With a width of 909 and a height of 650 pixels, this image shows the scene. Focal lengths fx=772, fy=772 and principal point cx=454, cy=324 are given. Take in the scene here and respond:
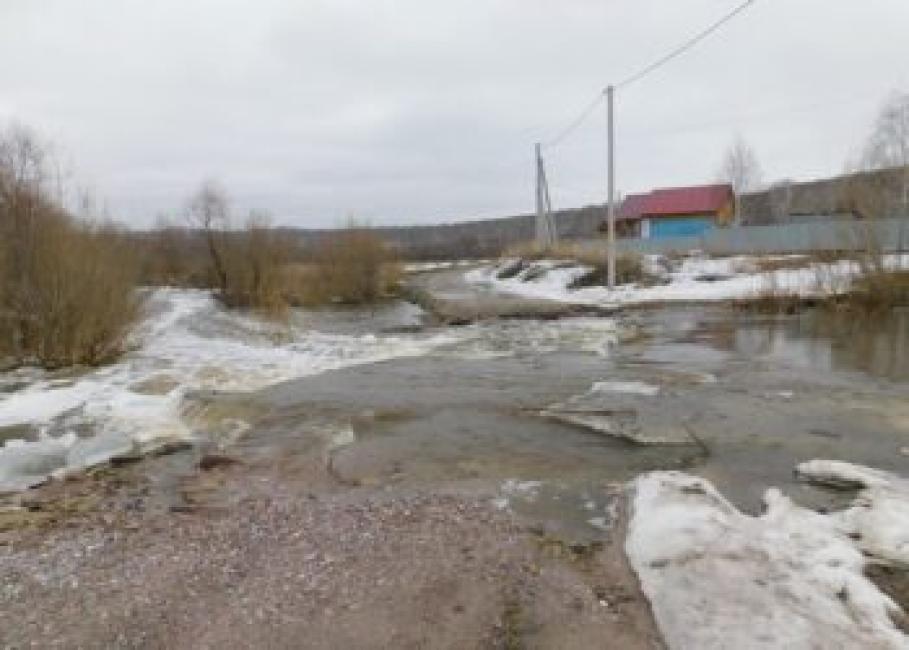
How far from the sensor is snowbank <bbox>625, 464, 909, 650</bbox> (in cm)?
375

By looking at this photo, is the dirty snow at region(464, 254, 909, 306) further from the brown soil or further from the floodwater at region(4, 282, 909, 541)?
the brown soil

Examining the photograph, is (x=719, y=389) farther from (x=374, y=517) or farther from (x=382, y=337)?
(x=382, y=337)

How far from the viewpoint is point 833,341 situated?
14.6 meters

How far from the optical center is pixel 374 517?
555cm

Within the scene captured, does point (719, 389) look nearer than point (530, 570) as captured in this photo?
No

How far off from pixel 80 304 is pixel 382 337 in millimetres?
7625

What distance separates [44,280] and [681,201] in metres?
52.8

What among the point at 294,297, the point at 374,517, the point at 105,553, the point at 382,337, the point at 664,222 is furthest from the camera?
the point at 664,222

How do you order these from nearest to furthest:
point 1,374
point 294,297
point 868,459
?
point 868,459, point 1,374, point 294,297

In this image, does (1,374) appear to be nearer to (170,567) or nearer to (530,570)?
(170,567)

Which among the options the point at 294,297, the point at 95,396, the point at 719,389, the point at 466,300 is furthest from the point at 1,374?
the point at 294,297

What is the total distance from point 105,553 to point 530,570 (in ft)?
9.00

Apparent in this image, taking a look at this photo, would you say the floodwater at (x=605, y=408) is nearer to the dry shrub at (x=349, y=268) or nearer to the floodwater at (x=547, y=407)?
the floodwater at (x=547, y=407)

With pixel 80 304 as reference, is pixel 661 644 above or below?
below
